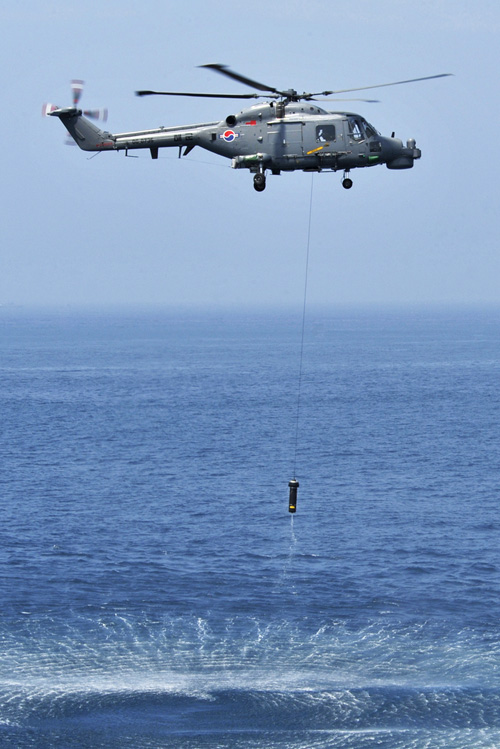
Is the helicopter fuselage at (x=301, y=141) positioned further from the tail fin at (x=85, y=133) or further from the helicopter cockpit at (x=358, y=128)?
the tail fin at (x=85, y=133)

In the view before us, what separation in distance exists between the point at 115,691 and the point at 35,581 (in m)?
17.2

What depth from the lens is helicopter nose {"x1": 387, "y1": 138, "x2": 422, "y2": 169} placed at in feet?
156

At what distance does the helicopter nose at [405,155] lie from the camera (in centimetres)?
4753

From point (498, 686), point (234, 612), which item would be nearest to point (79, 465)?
point (234, 612)

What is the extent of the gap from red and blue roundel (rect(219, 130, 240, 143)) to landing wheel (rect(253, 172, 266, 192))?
9.22ft

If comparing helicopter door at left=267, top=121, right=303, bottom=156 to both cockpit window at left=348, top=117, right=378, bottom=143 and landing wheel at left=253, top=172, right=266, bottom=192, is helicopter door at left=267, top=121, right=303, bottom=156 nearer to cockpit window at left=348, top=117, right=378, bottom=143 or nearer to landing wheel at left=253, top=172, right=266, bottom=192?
landing wheel at left=253, top=172, right=266, bottom=192

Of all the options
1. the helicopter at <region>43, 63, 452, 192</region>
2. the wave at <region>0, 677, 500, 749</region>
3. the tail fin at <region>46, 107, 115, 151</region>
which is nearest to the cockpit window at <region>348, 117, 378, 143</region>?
the helicopter at <region>43, 63, 452, 192</region>

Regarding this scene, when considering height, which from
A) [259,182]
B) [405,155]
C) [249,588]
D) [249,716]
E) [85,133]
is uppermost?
[85,133]

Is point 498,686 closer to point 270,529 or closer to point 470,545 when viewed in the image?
point 470,545

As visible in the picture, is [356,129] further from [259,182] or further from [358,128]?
[259,182]

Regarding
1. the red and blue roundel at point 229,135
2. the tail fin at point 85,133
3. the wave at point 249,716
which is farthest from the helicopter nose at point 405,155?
the wave at point 249,716

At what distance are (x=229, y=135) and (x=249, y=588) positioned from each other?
37.8m

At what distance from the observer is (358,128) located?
4662 cm

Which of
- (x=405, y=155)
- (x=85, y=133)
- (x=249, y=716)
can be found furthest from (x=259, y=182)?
(x=249, y=716)
